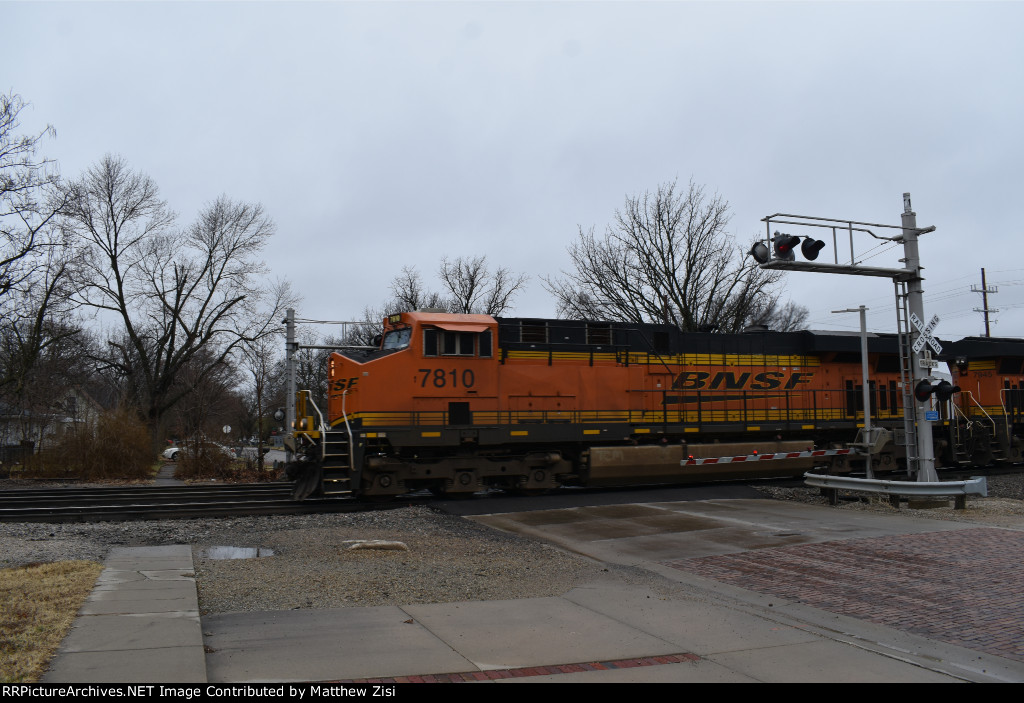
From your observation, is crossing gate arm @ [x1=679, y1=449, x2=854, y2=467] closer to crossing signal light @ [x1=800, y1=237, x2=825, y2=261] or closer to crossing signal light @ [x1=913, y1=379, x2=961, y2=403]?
crossing signal light @ [x1=913, y1=379, x2=961, y2=403]

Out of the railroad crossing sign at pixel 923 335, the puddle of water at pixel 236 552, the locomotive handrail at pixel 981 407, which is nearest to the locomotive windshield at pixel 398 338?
the puddle of water at pixel 236 552

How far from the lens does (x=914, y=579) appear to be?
25.7ft

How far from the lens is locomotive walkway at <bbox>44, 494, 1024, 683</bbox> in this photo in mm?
4973

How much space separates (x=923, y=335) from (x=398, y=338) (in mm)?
10312

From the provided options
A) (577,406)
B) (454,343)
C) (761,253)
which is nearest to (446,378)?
(454,343)

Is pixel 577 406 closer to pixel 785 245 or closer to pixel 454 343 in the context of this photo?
pixel 454 343

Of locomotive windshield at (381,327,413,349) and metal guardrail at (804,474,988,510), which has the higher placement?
locomotive windshield at (381,327,413,349)

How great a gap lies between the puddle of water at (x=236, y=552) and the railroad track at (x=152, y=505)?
334 cm

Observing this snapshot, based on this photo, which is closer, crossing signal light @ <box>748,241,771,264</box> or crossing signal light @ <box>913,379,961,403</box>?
crossing signal light @ <box>748,241,771,264</box>

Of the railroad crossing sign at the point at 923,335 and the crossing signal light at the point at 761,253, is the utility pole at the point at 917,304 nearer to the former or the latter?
the railroad crossing sign at the point at 923,335

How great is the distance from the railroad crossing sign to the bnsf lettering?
4.62 m

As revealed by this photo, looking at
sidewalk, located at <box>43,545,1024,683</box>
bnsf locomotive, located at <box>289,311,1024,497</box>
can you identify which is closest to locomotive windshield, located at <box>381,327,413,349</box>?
bnsf locomotive, located at <box>289,311,1024,497</box>

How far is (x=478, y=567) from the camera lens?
866cm

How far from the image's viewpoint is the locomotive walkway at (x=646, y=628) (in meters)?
4.97
